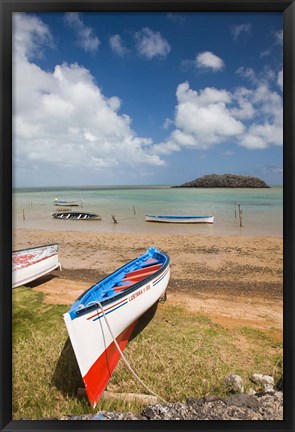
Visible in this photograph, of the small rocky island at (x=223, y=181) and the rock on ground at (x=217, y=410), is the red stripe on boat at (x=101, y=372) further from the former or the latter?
the small rocky island at (x=223, y=181)

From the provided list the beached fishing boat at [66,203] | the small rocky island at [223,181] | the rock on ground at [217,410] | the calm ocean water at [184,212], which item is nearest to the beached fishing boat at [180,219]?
the calm ocean water at [184,212]

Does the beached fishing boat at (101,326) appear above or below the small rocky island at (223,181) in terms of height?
below

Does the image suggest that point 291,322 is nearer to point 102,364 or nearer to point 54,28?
point 102,364

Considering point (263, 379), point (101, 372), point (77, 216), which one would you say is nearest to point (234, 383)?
point (263, 379)

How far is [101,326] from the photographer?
6.06ft

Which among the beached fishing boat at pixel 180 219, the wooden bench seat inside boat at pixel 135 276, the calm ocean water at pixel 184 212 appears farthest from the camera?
the beached fishing boat at pixel 180 219

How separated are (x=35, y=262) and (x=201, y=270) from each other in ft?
7.97

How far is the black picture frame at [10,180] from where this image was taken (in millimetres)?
1489

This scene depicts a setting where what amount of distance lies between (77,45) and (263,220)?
25.8ft

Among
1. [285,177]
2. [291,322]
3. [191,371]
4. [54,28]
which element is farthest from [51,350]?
[54,28]

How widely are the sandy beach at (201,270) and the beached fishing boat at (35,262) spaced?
0.20 m

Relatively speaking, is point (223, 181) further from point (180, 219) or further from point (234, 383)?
point (234, 383)

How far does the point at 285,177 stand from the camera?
1.52 m

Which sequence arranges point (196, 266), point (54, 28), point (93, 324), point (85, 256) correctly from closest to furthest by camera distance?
1. point (93, 324)
2. point (54, 28)
3. point (196, 266)
4. point (85, 256)
